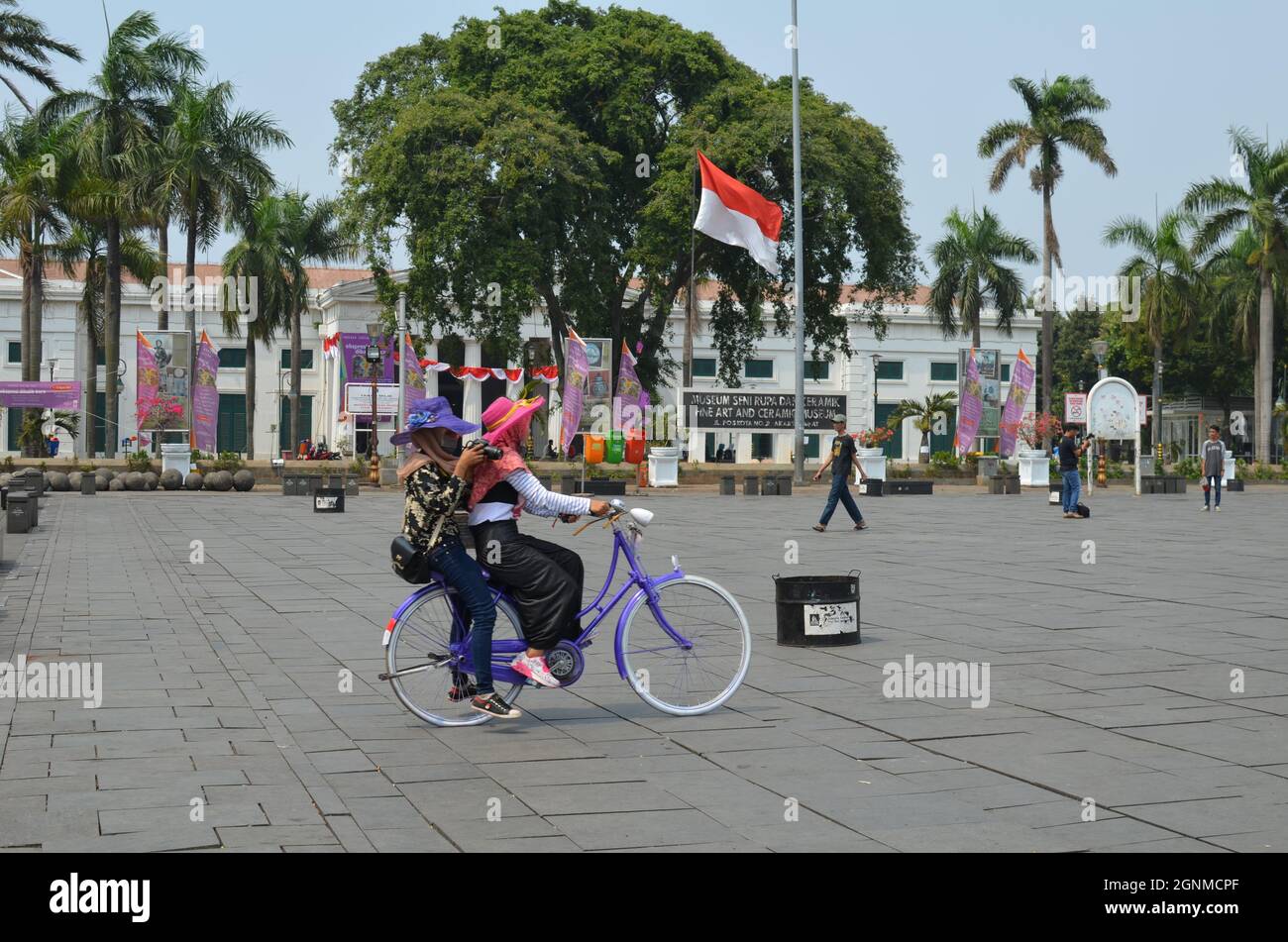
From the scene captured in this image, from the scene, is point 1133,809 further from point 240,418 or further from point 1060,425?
point 240,418

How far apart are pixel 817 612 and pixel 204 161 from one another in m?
36.0

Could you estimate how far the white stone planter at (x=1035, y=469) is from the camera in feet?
139

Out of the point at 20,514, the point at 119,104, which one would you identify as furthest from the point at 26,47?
the point at 20,514

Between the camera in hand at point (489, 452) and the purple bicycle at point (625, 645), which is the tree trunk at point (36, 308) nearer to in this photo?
the purple bicycle at point (625, 645)

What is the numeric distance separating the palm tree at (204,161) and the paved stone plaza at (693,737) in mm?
29636

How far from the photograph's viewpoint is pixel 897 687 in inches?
308

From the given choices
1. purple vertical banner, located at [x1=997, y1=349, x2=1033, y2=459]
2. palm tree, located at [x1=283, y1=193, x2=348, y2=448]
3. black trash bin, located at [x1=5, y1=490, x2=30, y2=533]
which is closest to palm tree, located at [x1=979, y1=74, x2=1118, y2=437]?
purple vertical banner, located at [x1=997, y1=349, x2=1033, y2=459]

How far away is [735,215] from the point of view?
113ft

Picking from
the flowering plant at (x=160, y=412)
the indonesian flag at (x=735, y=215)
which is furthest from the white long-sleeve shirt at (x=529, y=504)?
the flowering plant at (x=160, y=412)

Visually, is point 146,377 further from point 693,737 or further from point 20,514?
point 693,737

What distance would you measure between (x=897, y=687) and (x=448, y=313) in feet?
114

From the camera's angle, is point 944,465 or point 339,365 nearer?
point 944,465

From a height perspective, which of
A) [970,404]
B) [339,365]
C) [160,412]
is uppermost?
[339,365]

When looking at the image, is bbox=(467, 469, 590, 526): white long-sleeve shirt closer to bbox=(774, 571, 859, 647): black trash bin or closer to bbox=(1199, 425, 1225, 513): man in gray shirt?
bbox=(774, 571, 859, 647): black trash bin
